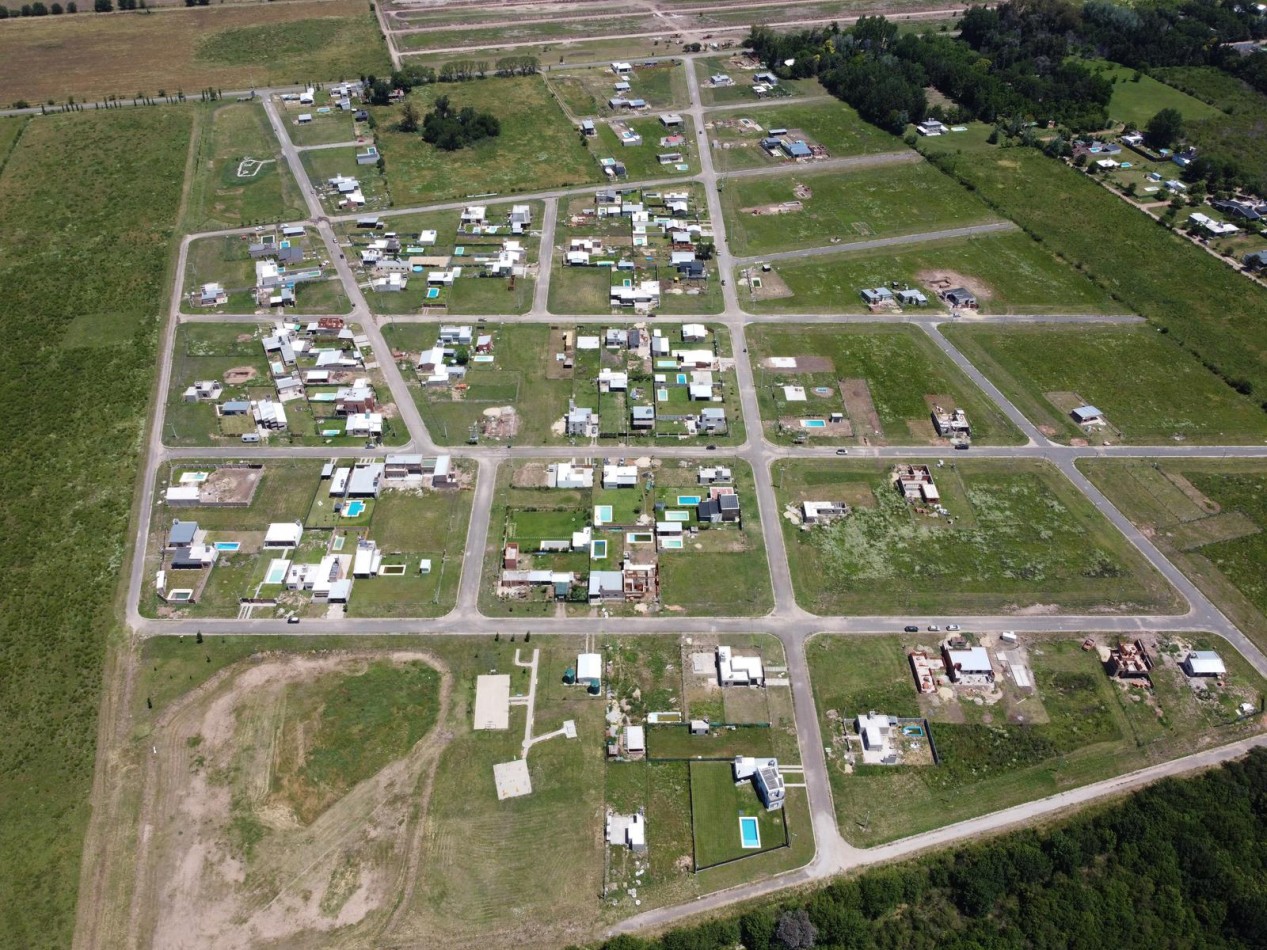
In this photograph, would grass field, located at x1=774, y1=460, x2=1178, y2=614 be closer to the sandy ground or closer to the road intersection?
the road intersection

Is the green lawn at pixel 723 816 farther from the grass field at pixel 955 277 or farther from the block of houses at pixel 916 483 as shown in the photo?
the grass field at pixel 955 277

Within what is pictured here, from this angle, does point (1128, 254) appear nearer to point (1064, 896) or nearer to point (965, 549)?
point (965, 549)

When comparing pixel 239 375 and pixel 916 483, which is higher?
pixel 916 483

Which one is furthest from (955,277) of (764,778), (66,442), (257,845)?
(66,442)

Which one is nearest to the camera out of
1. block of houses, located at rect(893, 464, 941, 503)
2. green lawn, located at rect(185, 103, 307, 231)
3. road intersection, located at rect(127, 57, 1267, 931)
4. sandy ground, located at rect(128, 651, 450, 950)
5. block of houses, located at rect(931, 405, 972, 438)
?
sandy ground, located at rect(128, 651, 450, 950)

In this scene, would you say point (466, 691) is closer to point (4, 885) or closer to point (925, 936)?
point (4, 885)

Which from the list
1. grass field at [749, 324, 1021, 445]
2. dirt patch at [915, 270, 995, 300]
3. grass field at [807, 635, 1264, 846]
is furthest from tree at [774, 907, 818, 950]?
dirt patch at [915, 270, 995, 300]
